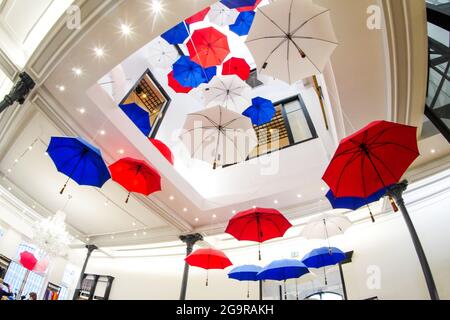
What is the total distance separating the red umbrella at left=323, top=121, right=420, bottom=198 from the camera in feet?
12.4

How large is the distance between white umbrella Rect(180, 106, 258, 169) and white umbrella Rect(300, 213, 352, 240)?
6.98 feet

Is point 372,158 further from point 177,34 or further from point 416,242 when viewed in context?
point 177,34

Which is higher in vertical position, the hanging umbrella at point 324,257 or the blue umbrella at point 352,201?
the blue umbrella at point 352,201

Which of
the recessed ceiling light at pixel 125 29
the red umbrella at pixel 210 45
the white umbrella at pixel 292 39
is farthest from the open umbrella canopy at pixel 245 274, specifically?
the recessed ceiling light at pixel 125 29

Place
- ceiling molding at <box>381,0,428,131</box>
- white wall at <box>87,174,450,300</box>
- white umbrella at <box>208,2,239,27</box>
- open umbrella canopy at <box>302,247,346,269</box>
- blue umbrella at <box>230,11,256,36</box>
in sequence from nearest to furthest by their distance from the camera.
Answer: ceiling molding at <box>381,0,428,131</box>
white wall at <box>87,174,450,300</box>
open umbrella canopy at <box>302,247,346,269</box>
blue umbrella at <box>230,11,256,36</box>
white umbrella at <box>208,2,239,27</box>

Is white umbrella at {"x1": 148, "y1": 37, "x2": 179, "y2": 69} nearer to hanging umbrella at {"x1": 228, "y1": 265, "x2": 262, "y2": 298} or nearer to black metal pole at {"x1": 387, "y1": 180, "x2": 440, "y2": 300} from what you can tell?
hanging umbrella at {"x1": 228, "y1": 265, "x2": 262, "y2": 298}

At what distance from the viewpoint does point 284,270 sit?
5.74m

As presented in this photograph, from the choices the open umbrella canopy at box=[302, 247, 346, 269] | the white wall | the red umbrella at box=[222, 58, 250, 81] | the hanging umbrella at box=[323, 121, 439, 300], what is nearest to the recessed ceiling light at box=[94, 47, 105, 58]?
the hanging umbrella at box=[323, 121, 439, 300]

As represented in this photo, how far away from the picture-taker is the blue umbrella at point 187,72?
7.57m

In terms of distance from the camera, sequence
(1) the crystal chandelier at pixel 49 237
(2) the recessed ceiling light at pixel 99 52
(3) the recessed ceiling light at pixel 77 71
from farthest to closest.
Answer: (1) the crystal chandelier at pixel 49 237
(3) the recessed ceiling light at pixel 77 71
(2) the recessed ceiling light at pixel 99 52

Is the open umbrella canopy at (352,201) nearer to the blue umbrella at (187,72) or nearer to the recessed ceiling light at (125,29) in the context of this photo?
the recessed ceiling light at (125,29)

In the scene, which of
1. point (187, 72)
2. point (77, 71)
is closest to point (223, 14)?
point (187, 72)

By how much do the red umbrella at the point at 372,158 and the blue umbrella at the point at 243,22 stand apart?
5050 mm
